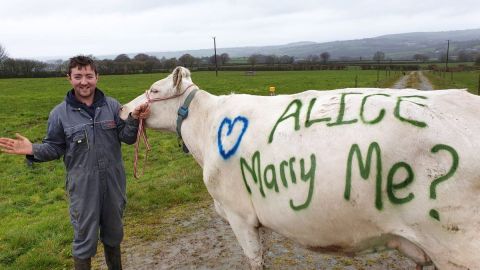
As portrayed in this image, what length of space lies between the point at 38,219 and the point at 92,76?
182 inches

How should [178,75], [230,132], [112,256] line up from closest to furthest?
[230,132]
[178,75]
[112,256]

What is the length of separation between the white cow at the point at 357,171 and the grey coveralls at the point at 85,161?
3.77 ft

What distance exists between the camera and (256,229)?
13.3 ft

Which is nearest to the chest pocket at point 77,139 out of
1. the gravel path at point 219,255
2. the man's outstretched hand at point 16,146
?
the man's outstretched hand at point 16,146

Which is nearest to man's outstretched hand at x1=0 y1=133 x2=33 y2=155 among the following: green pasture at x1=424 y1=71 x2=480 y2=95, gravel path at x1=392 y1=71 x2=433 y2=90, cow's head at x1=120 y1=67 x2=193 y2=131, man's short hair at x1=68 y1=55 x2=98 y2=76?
man's short hair at x1=68 y1=55 x2=98 y2=76

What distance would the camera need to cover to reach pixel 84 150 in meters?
4.25

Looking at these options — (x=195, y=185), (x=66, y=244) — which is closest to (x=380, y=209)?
(x=66, y=244)

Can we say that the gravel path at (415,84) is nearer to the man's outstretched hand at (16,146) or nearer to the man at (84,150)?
the man at (84,150)

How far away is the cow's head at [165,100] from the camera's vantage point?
15.4 ft

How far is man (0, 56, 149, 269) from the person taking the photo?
13.9ft

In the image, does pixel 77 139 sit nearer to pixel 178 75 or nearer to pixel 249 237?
pixel 178 75

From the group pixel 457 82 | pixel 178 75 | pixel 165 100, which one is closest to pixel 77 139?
pixel 165 100

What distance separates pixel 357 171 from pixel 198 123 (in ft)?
7.01

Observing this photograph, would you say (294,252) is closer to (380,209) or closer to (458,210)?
(380,209)
